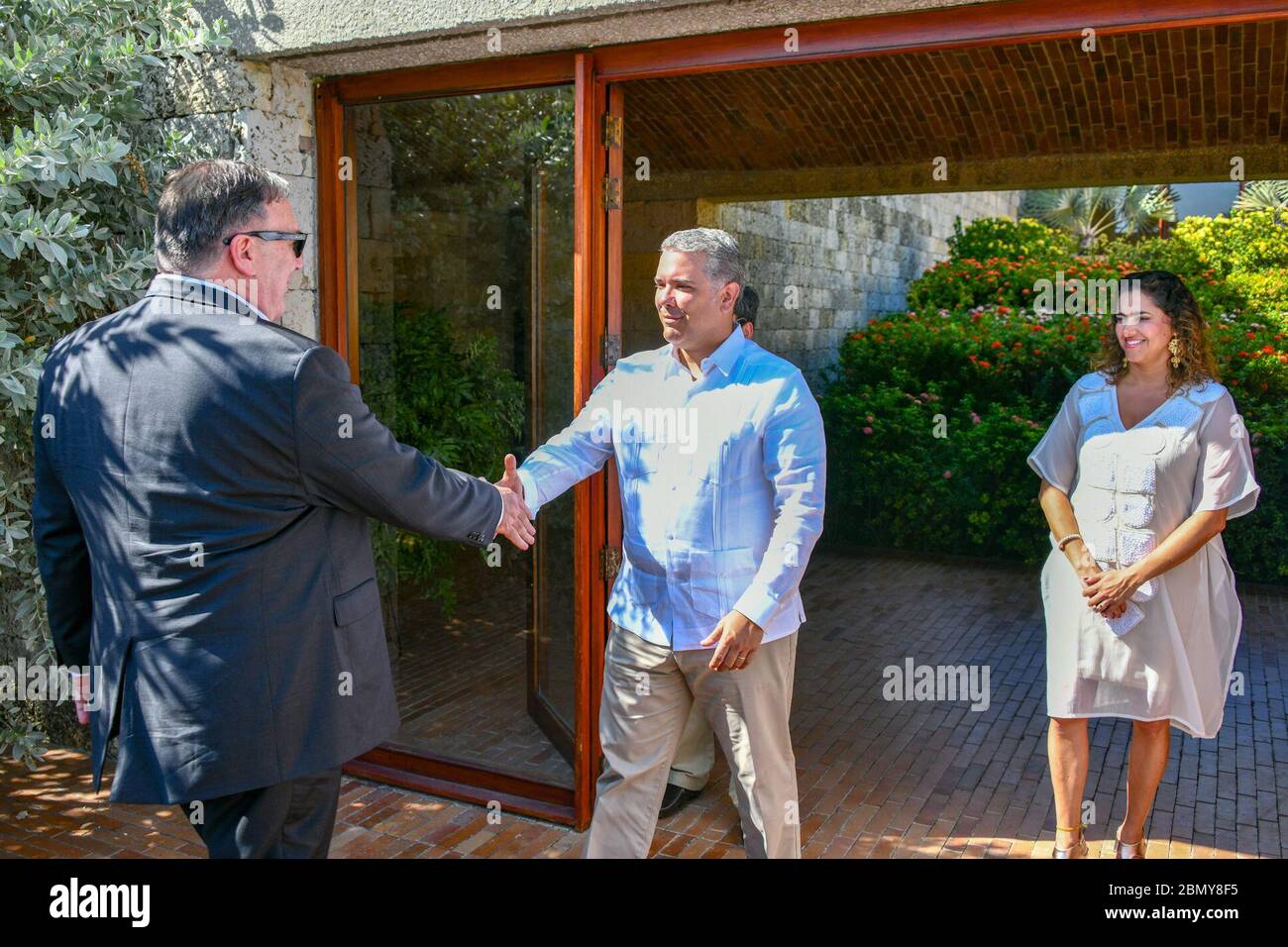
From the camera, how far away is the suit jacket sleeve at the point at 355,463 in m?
2.38

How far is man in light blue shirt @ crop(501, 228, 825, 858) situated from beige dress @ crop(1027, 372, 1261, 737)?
3.98 ft

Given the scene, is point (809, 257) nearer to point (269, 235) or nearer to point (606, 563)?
point (606, 563)

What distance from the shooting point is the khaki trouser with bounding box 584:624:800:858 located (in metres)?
3.00

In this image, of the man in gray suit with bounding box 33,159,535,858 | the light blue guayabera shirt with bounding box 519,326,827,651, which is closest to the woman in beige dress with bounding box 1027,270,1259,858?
the light blue guayabera shirt with bounding box 519,326,827,651

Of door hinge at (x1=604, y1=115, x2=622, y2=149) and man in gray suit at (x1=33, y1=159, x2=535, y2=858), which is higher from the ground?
door hinge at (x1=604, y1=115, x2=622, y2=149)

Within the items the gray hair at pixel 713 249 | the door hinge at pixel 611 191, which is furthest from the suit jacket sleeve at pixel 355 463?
the door hinge at pixel 611 191

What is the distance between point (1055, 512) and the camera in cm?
376

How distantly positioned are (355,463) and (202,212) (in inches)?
26.2

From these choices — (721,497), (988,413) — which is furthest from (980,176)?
(721,497)

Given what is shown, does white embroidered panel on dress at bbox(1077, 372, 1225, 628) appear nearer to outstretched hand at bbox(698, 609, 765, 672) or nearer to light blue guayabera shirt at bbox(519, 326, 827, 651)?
light blue guayabera shirt at bbox(519, 326, 827, 651)

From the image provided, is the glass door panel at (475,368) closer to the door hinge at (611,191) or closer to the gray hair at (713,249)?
the door hinge at (611,191)

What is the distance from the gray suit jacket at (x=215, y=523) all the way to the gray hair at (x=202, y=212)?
8 centimetres

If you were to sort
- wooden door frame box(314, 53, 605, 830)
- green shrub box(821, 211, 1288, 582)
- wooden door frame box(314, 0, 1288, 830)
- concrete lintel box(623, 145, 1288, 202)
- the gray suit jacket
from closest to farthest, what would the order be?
the gray suit jacket
wooden door frame box(314, 0, 1288, 830)
wooden door frame box(314, 53, 605, 830)
concrete lintel box(623, 145, 1288, 202)
green shrub box(821, 211, 1288, 582)
